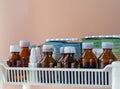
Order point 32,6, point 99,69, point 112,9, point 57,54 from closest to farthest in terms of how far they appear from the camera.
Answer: point 99,69 → point 57,54 → point 112,9 → point 32,6

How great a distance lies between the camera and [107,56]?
0.66 meters

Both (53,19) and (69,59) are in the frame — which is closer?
(69,59)

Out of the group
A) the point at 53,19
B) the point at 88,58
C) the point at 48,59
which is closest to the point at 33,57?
the point at 48,59

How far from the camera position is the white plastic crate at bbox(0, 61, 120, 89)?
25.2 inches

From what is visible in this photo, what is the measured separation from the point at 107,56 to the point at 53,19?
460 mm

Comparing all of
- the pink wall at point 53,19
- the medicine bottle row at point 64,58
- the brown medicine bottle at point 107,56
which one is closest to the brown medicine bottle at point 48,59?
the medicine bottle row at point 64,58

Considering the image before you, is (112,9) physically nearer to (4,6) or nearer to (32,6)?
(32,6)

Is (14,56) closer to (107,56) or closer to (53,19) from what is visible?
(107,56)

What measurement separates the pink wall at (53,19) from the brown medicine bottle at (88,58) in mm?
326

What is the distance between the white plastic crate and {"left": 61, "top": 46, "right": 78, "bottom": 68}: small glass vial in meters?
0.02

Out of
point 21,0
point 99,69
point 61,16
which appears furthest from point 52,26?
point 99,69

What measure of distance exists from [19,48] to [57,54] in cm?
12

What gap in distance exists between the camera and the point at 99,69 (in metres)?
0.64

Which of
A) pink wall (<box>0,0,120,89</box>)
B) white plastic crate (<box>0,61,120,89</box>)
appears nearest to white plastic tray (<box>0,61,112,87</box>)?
white plastic crate (<box>0,61,120,89</box>)
